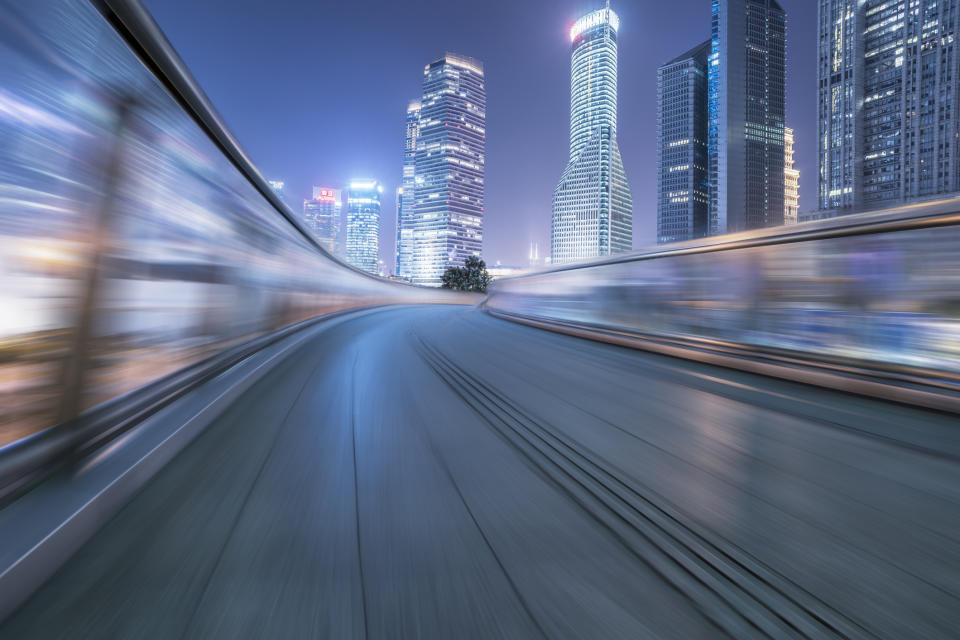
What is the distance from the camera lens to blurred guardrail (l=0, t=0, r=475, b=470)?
121 cm

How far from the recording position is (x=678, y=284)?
5.19 meters

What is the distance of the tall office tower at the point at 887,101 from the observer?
73.3 meters

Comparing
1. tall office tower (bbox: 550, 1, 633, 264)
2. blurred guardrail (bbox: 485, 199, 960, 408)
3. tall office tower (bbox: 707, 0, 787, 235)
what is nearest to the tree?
blurred guardrail (bbox: 485, 199, 960, 408)

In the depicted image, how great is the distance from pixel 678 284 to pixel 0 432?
5666mm

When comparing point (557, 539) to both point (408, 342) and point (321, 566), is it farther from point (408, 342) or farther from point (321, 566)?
point (408, 342)

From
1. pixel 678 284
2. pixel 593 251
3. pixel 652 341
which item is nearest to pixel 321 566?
pixel 652 341

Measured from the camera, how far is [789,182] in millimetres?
123875

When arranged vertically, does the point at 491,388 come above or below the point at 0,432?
below

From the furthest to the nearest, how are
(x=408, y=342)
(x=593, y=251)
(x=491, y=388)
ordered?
(x=593, y=251)
(x=408, y=342)
(x=491, y=388)

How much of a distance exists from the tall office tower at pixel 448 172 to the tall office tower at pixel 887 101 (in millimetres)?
96028

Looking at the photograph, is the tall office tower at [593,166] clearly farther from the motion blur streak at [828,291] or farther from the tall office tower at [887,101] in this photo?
the motion blur streak at [828,291]

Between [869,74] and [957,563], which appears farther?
[869,74]

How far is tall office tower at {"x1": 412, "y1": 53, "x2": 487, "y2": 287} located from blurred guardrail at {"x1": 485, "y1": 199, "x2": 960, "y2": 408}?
418 feet

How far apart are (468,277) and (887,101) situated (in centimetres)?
9479
